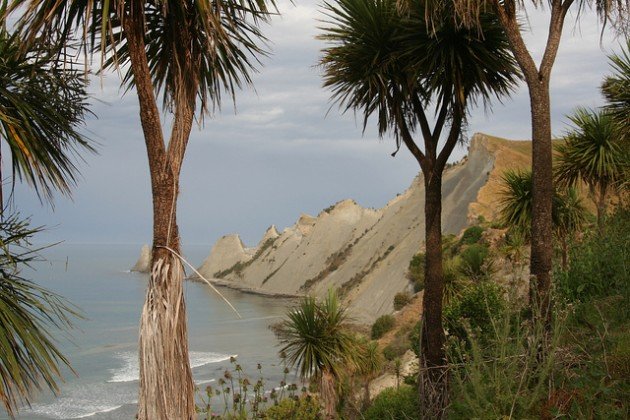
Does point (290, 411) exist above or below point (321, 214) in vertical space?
below

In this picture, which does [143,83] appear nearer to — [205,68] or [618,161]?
[205,68]

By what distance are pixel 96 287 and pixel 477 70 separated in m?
112

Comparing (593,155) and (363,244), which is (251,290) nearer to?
(363,244)

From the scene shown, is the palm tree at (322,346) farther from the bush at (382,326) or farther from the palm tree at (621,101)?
the bush at (382,326)

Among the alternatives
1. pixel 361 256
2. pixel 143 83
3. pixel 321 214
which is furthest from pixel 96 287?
Result: pixel 143 83

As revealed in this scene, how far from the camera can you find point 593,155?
60.4 ft

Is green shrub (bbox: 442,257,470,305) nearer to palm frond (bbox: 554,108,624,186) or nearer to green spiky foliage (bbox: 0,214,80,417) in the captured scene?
palm frond (bbox: 554,108,624,186)

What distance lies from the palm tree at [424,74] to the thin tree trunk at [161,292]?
497cm

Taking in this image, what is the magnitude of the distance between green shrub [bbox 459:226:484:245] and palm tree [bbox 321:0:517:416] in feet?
82.7

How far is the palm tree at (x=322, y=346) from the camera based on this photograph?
44.2 ft

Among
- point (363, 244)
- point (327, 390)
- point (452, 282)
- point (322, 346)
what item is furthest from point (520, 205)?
point (363, 244)

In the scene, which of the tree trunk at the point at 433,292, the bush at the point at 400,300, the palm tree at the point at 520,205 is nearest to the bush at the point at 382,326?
the bush at the point at 400,300

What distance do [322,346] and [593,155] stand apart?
9.80 metres

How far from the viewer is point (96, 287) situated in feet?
374
